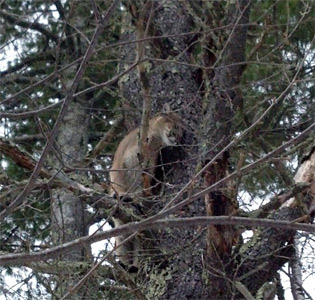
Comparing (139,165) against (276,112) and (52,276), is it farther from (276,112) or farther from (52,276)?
(276,112)

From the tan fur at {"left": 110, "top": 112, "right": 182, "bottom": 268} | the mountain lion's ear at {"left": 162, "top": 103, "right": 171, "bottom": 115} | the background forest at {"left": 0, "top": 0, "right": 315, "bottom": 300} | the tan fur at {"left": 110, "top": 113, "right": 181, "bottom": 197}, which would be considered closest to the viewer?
the background forest at {"left": 0, "top": 0, "right": 315, "bottom": 300}

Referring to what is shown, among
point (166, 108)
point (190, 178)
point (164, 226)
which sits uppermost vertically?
point (166, 108)

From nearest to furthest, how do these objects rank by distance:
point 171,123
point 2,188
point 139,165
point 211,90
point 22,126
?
1. point 2,188
2. point 139,165
3. point 211,90
4. point 171,123
5. point 22,126

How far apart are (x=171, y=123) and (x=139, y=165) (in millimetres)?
1118

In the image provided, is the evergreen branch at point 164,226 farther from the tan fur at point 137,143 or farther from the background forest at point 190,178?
the tan fur at point 137,143

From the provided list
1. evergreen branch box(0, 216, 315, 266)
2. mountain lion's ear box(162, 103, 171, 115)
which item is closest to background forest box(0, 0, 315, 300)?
mountain lion's ear box(162, 103, 171, 115)

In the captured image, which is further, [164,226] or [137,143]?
[137,143]

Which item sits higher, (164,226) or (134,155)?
(134,155)

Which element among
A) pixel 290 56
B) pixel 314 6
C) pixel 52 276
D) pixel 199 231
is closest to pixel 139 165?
pixel 199 231

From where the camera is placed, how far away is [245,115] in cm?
621

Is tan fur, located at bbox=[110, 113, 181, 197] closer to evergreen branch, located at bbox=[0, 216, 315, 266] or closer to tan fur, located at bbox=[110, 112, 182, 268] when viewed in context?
tan fur, located at bbox=[110, 112, 182, 268]

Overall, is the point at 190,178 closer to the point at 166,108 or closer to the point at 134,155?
the point at 166,108

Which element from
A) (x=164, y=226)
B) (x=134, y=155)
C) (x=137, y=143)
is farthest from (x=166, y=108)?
(x=164, y=226)

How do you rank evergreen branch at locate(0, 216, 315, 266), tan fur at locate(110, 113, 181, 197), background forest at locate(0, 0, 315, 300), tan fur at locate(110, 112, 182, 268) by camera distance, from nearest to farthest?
evergreen branch at locate(0, 216, 315, 266) < background forest at locate(0, 0, 315, 300) < tan fur at locate(110, 112, 182, 268) < tan fur at locate(110, 113, 181, 197)
